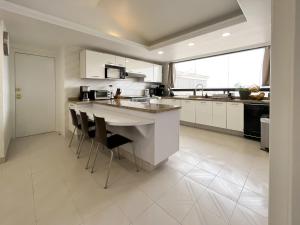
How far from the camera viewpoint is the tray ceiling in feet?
8.26

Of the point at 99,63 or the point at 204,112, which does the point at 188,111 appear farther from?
the point at 99,63

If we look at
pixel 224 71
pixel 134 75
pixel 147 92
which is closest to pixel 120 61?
pixel 134 75

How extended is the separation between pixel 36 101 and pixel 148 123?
339 cm

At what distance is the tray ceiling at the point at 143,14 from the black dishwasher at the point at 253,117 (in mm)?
1910

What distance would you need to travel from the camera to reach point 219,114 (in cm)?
402

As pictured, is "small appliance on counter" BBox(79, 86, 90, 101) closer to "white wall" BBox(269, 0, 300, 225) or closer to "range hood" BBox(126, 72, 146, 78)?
"range hood" BBox(126, 72, 146, 78)

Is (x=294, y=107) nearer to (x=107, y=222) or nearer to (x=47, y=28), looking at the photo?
(x=107, y=222)

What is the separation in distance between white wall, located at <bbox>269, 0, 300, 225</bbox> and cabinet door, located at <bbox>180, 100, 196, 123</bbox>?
4244mm

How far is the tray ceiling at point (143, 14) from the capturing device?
2.52m

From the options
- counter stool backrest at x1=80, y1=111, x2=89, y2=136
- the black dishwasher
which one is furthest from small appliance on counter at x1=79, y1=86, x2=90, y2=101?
the black dishwasher

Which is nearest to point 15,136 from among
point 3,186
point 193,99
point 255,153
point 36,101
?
point 36,101

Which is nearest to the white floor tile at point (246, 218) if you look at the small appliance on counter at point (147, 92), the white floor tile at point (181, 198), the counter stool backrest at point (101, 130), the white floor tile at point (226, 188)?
the white floor tile at point (226, 188)

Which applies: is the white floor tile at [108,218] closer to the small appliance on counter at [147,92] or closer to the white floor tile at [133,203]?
the white floor tile at [133,203]

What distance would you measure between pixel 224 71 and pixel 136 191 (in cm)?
421
